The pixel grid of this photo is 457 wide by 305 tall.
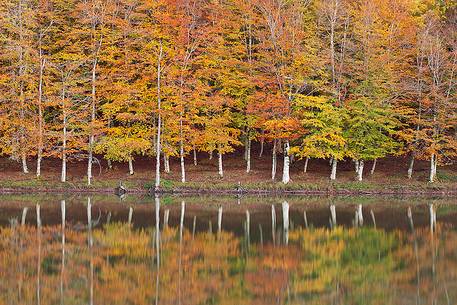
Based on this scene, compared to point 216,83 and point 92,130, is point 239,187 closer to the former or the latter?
point 216,83

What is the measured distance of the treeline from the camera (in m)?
46.8

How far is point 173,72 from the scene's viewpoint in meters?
47.3

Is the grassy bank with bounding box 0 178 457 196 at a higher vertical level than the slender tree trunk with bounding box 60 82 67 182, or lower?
lower

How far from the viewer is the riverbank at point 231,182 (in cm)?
4500

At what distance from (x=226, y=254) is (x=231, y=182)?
941 inches

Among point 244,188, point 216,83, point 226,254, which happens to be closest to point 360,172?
point 244,188

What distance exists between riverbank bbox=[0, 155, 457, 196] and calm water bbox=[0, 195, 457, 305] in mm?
7996

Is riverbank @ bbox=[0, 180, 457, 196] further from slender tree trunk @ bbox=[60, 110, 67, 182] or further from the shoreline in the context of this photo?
slender tree trunk @ bbox=[60, 110, 67, 182]

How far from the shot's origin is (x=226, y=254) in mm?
22219

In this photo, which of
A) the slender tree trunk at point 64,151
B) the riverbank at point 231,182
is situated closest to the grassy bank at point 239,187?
the riverbank at point 231,182

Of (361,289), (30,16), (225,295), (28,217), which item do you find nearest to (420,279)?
(361,289)

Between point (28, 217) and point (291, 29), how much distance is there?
2466 cm

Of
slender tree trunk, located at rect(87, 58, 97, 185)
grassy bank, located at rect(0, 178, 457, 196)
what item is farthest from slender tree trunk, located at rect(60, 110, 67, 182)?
slender tree trunk, located at rect(87, 58, 97, 185)

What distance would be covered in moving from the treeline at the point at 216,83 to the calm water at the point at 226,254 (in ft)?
35.4
